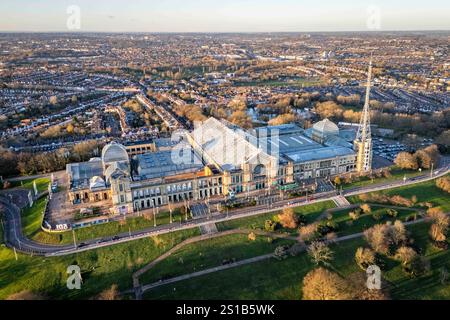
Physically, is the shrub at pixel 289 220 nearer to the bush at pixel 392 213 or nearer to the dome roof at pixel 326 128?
the bush at pixel 392 213

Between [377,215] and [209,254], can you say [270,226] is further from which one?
[377,215]

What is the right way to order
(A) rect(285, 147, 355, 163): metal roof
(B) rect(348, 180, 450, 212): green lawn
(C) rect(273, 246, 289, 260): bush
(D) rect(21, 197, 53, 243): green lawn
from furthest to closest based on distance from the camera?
(A) rect(285, 147, 355, 163): metal roof, (B) rect(348, 180, 450, 212): green lawn, (D) rect(21, 197, 53, 243): green lawn, (C) rect(273, 246, 289, 260): bush

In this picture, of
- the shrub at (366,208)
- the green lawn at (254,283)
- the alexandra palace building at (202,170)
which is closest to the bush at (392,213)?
the shrub at (366,208)

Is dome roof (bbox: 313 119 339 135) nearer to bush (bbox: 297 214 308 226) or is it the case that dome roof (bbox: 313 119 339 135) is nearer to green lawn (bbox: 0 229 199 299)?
bush (bbox: 297 214 308 226)

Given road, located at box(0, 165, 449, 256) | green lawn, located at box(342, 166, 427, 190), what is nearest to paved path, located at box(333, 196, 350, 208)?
road, located at box(0, 165, 449, 256)

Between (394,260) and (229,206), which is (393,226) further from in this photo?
(229,206)
